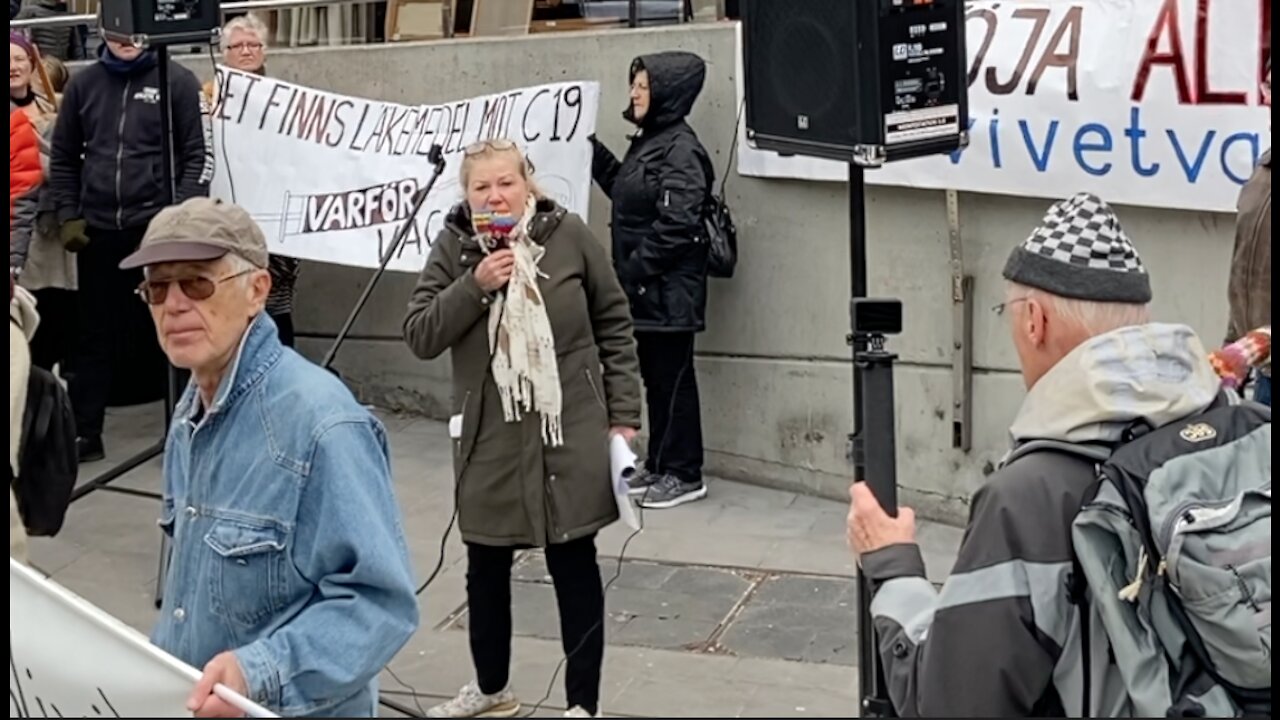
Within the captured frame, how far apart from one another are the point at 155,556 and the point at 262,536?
4.53 meters

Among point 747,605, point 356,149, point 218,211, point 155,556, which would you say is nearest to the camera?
point 218,211

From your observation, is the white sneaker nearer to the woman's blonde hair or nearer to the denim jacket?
the woman's blonde hair

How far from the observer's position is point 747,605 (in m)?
6.73

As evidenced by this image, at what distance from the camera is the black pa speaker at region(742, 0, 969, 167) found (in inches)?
182

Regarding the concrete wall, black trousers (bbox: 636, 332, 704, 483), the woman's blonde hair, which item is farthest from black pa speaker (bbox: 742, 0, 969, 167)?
black trousers (bbox: 636, 332, 704, 483)

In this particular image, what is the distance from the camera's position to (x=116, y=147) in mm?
8336

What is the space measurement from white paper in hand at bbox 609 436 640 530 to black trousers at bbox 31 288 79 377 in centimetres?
436

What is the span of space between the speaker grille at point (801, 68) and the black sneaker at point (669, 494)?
3.11 metres

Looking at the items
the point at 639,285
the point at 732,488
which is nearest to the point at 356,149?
the point at 639,285

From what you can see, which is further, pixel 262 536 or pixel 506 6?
pixel 506 6

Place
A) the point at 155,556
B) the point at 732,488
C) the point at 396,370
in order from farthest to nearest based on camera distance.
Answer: the point at 396,370 → the point at 732,488 → the point at 155,556

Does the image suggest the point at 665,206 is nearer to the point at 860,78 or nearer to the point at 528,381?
the point at 528,381

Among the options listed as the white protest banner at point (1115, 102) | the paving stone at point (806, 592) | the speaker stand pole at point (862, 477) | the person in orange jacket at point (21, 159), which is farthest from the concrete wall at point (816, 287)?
the speaker stand pole at point (862, 477)

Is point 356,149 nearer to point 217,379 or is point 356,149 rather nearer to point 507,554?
point 507,554
